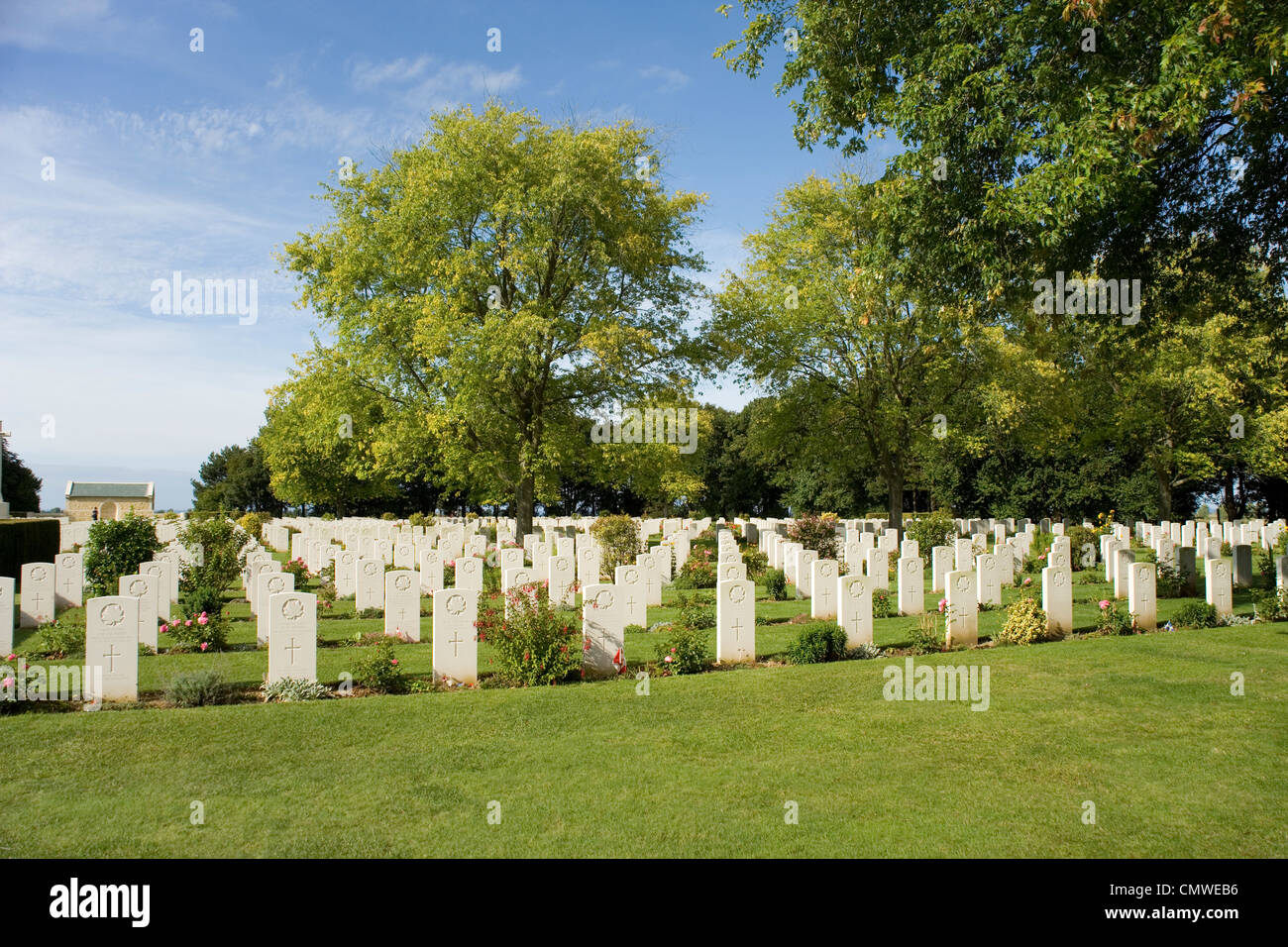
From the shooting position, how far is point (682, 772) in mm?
6320

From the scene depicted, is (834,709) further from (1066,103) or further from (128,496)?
(128,496)

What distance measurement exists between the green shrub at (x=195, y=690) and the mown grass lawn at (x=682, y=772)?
1.50 feet

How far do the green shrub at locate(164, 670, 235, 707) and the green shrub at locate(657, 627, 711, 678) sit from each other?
478 cm

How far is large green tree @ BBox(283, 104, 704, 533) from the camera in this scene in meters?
23.0

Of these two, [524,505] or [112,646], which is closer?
[112,646]

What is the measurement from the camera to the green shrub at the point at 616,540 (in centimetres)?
2016

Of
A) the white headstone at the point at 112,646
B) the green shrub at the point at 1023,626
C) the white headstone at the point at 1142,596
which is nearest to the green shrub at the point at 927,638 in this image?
the green shrub at the point at 1023,626

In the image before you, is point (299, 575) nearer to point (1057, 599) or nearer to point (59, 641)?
point (59, 641)

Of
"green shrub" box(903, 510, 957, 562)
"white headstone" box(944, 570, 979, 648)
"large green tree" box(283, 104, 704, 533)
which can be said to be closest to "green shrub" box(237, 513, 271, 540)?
"large green tree" box(283, 104, 704, 533)

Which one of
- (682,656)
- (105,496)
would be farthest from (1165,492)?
(105,496)

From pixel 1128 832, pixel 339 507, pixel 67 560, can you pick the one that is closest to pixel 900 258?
pixel 1128 832

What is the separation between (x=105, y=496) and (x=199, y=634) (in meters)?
68.8

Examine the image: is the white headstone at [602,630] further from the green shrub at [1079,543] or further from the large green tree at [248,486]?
the large green tree at [248,486]
